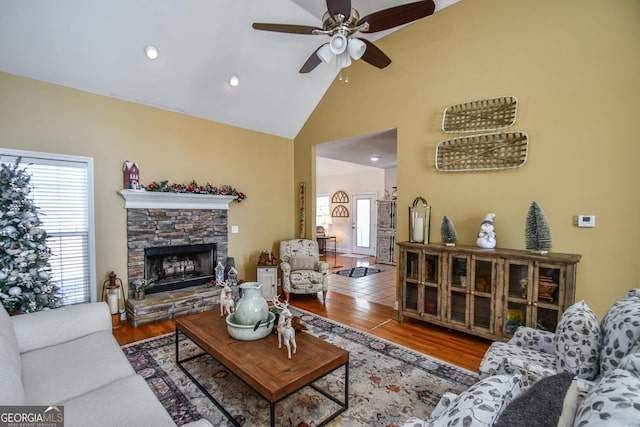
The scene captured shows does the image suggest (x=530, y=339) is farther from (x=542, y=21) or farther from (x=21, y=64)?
(x=21, y=64)

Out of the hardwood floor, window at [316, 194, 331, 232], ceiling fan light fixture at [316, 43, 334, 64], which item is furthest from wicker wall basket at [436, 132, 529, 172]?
window at [316, 194, 331, 232]

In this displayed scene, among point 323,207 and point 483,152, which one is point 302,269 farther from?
point 323,207

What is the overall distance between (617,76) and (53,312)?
208 inches

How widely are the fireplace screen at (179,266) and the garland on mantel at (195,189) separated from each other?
849mm

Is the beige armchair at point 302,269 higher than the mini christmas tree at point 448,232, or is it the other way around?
the mini christmas tree at point 448,232

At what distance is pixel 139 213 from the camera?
13.0 ft

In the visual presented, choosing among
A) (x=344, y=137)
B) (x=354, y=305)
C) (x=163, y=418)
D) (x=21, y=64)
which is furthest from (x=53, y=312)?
(x=344, y=137)

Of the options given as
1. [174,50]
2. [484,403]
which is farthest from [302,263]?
[484,403]

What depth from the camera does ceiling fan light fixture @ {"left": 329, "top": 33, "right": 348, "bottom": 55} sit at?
8.09ft

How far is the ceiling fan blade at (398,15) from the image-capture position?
→ 7.49 feet

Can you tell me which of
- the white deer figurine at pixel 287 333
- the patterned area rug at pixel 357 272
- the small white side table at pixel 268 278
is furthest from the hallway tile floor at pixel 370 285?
the white deer figurine at pixel 287 333

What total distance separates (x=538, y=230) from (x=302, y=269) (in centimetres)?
328

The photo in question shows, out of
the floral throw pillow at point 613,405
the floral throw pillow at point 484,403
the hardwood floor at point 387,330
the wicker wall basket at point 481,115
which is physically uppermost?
the wicker wall basket at point 481,115

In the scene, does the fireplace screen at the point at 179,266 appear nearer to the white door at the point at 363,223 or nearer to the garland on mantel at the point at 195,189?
the garland on mantel at the point at 195,189
